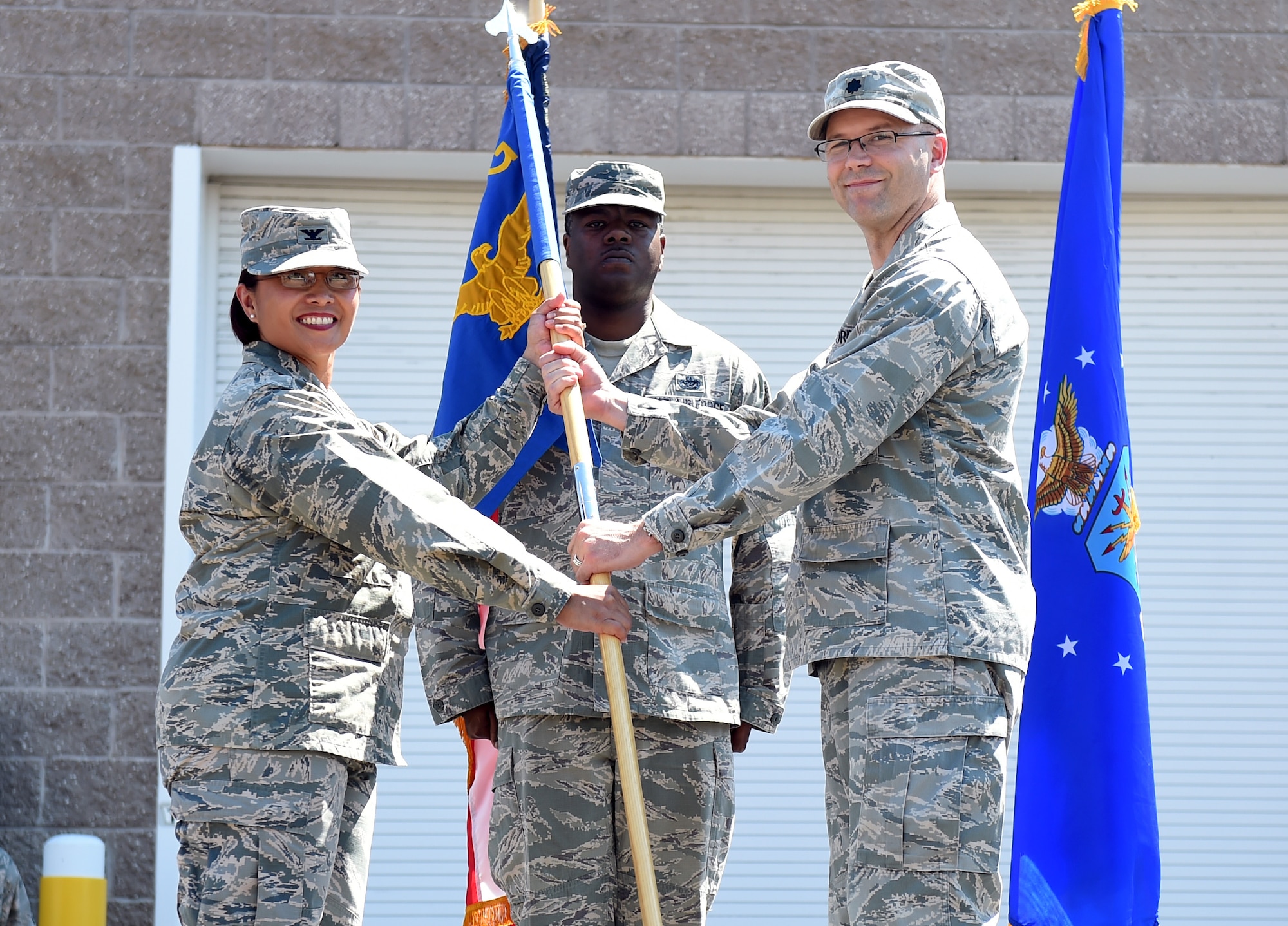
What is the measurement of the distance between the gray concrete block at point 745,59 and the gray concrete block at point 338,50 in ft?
3.67

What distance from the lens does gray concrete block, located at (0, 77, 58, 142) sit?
5.95 m

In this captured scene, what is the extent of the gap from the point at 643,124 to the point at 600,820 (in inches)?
128

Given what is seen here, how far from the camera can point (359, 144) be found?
237 inches

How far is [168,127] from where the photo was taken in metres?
5.99

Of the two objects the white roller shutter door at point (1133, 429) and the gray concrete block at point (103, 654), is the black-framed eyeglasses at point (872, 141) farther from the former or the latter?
the gray concrete block at point (103, 654)

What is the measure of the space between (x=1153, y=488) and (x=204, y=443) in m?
4.41

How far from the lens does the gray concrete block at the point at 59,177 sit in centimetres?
593

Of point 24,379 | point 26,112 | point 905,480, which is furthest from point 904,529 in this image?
point 26,112

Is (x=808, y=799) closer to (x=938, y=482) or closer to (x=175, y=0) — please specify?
(x=938, y=482)

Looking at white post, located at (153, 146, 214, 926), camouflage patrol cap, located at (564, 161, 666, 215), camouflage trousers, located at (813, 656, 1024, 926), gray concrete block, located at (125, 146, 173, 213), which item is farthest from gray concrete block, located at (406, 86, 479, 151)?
camouflage trousers, located at (813, 656, 1024, 926)

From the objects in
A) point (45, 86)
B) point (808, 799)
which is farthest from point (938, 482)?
point (45, 86)

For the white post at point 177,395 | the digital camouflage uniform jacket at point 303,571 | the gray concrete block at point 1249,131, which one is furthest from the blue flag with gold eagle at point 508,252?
the gray concrete block at point 1249,131

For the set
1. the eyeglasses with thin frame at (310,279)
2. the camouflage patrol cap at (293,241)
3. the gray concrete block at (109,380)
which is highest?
the gray concrete block at (109,380)

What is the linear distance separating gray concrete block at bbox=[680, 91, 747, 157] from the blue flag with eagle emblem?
1.85 metres
